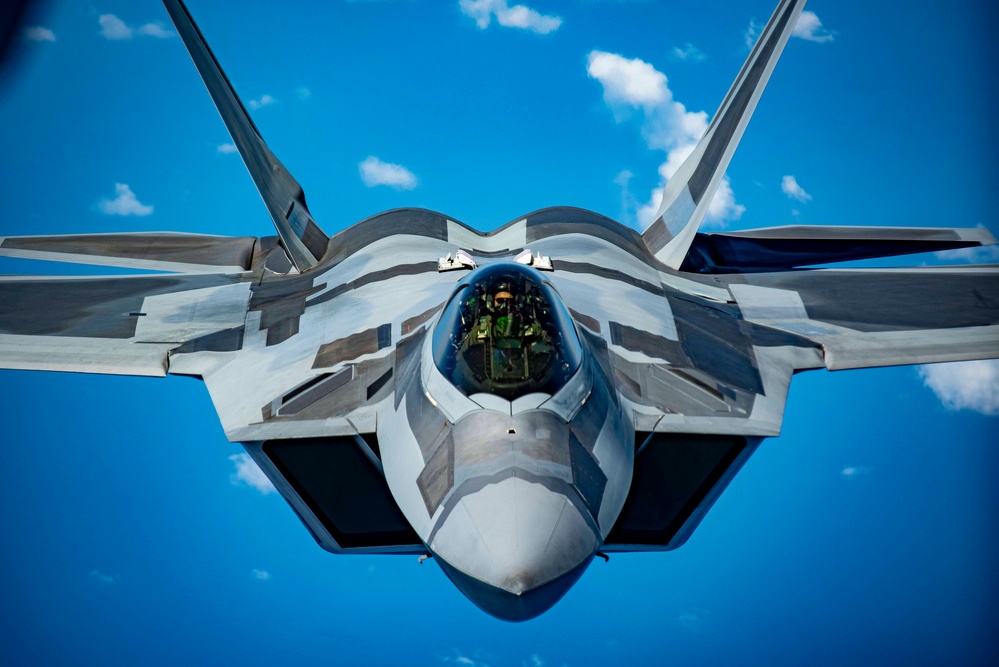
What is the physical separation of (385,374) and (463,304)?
1.55 metres

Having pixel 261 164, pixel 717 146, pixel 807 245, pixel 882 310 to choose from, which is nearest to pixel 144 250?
pixel 261 164

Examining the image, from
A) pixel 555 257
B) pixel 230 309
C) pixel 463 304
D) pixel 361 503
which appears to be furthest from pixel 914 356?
pixel 230 309

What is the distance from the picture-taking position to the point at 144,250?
514 inches

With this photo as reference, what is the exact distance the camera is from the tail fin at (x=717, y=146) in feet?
42.1

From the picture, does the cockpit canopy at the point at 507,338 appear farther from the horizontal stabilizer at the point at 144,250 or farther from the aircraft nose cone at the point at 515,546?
the horizontal stabilizer at the point at 144,250

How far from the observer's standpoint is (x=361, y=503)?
827cm

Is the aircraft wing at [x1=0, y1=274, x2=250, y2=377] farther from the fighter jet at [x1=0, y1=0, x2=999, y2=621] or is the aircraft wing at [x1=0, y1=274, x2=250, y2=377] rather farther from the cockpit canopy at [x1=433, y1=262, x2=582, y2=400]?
the cockpit canopy at [x1=433, y1=262, x2=582, y2=400]

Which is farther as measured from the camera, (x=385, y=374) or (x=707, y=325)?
(x=707, y=325)

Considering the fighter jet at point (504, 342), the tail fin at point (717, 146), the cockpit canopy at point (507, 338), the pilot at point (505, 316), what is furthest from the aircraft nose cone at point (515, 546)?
the tail fin at point (717, 146)

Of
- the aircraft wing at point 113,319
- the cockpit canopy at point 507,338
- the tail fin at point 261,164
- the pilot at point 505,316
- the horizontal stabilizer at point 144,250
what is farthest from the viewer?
the horizontal stabilizer at point 144,250

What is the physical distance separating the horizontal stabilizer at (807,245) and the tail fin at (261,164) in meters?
5.44

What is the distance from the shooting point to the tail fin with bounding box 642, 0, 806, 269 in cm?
1282

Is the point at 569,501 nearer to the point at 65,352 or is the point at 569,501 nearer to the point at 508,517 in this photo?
the point at 508,517

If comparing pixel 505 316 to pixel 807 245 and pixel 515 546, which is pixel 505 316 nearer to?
pixel 515 546
